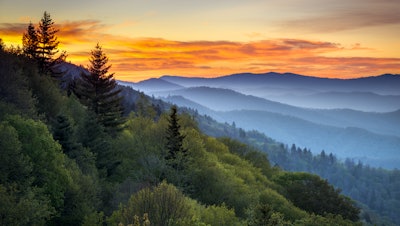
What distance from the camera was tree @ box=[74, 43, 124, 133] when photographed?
200ft

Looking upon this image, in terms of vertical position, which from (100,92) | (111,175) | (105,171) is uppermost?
(100,92)

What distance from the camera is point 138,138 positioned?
2387 inches

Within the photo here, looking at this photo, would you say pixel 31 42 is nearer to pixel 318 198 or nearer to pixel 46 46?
pixel 46 46

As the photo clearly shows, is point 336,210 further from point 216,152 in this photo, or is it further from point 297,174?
point 216,152

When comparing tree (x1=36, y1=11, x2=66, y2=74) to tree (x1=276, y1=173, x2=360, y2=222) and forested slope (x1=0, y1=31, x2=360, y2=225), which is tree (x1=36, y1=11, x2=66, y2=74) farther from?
tree (x1=276, y1=173, x2=360, y2=222)

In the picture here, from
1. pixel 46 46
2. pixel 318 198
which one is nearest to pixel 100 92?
pixel 46 46

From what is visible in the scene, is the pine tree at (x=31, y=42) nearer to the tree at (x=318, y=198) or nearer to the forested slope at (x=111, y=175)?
the forested slope at (x=111, y=175)

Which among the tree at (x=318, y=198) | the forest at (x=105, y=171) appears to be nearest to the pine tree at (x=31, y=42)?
the forest at (x=105, y=171)

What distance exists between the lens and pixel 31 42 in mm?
67000

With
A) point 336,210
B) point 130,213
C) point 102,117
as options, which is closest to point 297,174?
point 336,210

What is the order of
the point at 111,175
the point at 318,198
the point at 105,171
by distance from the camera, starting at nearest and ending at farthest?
the point at 105,171 < the point at 111,175 < the point at 318,198

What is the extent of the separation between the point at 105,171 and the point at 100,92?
19281mm

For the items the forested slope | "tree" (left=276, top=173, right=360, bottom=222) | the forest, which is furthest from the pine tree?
"tree" (left=276, top=173, right=360, bottom=222)

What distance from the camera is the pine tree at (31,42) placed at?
66463mm
